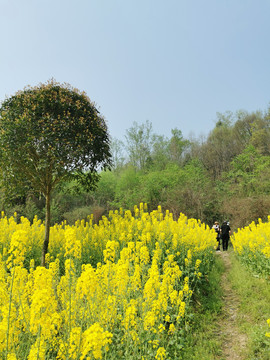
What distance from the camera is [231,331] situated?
4.77 metres

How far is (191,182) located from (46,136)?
17.3m

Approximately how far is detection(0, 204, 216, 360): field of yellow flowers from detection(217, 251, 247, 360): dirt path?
70 cm

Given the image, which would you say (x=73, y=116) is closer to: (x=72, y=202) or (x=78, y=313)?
(x=78, y=313)

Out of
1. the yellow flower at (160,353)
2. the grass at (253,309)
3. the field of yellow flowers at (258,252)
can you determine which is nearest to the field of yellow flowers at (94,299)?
the yellow flower at (160,353)

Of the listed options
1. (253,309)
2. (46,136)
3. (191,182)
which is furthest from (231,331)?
(191,182)

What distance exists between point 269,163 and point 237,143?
10.3 metres

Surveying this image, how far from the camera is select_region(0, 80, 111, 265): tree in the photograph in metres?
6.29

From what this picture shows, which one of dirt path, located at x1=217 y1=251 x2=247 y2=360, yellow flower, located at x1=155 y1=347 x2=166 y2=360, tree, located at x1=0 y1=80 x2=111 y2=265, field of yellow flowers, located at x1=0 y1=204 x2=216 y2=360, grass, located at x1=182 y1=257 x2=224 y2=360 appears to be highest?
tree, located at x1=0 y1=80 x2=111 y2=265

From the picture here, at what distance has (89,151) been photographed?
23.0 feet

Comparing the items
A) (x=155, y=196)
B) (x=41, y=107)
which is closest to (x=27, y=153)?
(x=41, y=107)

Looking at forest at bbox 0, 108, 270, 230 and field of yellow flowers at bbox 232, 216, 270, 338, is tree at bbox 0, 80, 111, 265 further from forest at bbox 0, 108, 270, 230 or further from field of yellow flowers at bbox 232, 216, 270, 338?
field of yellow flowers at bbox 232, 216, 270, 338

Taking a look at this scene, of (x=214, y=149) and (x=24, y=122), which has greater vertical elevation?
(x=214, y=149)

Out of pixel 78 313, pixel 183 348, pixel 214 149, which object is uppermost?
pixel 214 149

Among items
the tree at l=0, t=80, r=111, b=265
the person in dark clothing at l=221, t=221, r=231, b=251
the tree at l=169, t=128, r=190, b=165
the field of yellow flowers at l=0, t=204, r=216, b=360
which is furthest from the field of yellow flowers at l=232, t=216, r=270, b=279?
the tree at l=169, t=128, r=190, b=165
